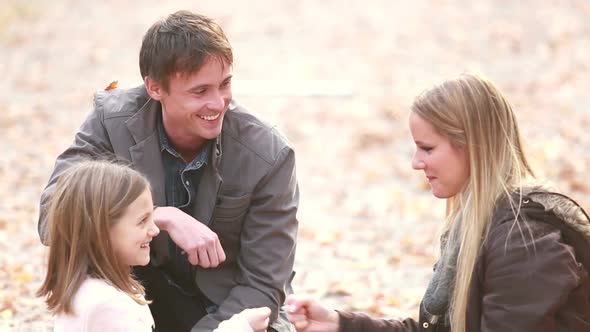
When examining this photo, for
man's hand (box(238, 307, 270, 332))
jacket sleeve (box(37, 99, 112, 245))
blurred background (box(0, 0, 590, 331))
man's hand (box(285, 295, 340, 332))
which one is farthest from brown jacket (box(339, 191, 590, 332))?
jacket sleeve (box(37, 99, 112, 245))

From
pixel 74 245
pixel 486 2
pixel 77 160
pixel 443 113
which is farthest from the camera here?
pixel 486 2

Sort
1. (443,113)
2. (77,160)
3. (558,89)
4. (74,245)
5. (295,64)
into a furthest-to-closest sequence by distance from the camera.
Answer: (295,64) < (558,89) < (77,160) < (443,113) < (74,245)

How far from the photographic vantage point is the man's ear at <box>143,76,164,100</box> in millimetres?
3771

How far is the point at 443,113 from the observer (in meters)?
3.27

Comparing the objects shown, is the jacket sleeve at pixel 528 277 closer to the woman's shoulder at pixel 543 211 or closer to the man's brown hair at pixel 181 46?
the woman's shoulder at pixel 543 211

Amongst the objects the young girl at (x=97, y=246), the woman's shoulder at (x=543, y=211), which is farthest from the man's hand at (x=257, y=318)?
the woman's shoulder at (x=543, y=211)

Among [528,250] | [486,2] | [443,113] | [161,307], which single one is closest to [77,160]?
[161,307]

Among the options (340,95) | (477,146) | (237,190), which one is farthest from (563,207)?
(340,95)

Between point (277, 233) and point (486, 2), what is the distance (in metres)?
13.2

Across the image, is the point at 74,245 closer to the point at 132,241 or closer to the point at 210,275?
the point at 132,241

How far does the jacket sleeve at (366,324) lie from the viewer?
351 centimetres

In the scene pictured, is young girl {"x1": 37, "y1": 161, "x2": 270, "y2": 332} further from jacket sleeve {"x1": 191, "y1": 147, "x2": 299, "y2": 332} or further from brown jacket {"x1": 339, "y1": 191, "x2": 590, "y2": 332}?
brown jacket {"x1": 339, "y1": 191, "x2": 590, "y2": 332}

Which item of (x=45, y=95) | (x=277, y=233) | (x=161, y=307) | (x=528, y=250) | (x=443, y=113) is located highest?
(x=443, y=113)

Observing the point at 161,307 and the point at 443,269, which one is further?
the point at 161,307
